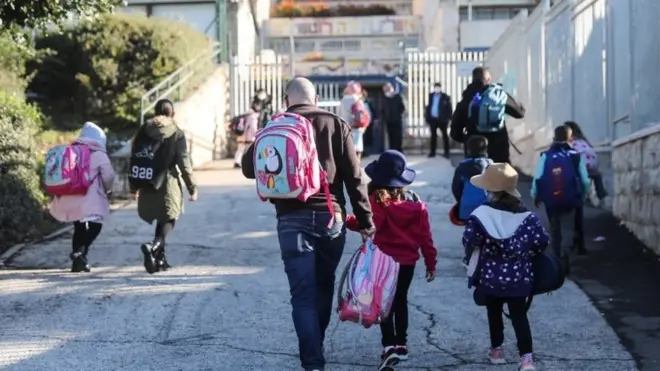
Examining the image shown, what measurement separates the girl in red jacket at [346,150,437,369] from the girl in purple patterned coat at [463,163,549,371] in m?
0.32

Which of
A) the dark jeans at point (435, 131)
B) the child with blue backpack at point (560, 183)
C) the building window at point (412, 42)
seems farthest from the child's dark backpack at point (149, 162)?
the building window at point (412, 42)

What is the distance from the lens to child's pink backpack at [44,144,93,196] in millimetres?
10367

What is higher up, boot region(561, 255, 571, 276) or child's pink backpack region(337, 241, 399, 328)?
child's pink backpack region(337, 241, 399, 328)

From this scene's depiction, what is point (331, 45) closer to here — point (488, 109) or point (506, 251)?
point (488, 109)

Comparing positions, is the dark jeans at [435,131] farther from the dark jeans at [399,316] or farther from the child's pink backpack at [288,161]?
the child's pink backpack at [288,161]

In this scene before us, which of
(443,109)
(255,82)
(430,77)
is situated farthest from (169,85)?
(430,77)

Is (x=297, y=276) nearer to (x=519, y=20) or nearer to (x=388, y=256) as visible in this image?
(x=388, y=256)

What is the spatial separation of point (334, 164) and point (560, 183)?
13.3ft

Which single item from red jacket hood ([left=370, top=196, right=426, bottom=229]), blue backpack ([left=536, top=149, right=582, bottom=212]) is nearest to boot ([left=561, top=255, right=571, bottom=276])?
blue backpack ([left=536, top=149, right=582, bottom=212])

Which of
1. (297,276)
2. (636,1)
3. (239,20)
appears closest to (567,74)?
(636,1)

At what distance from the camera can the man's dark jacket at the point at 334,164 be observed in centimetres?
658

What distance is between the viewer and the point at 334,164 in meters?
6.68

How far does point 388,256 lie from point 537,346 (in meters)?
1.46

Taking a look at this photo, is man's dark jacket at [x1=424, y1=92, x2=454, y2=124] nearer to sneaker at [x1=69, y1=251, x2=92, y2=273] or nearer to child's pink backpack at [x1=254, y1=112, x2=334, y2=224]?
sneaker at [x1=69, y1=251, x2=92, y2=273]
